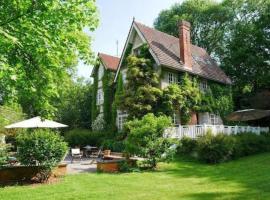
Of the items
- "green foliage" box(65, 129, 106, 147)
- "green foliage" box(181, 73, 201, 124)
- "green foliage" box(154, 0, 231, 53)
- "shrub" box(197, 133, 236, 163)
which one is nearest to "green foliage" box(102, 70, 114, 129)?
"green foliage" box(65, 129, 106, 147)

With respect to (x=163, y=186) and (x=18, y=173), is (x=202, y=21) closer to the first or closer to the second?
(x=163, y=186)

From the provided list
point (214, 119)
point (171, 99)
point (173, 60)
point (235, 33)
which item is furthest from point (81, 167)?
point (235, 33)

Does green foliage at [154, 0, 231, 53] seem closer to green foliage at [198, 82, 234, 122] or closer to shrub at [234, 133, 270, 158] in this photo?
green foliage at [198, 82, 234, 122]

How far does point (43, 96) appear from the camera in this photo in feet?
33.8

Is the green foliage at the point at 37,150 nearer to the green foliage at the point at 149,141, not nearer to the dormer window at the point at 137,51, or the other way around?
the green foliage at the point at 149,141

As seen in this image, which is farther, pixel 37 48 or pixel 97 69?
pixel 97 69

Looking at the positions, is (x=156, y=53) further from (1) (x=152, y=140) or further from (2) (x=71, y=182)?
(2) (x=71, y=182)

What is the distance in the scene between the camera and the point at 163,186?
505 inches

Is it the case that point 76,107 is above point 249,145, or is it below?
A: above

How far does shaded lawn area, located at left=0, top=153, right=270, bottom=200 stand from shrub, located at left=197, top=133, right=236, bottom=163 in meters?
1.68

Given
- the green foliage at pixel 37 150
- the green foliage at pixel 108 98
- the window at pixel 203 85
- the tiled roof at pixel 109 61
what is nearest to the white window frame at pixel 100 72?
the tiled roof at pixel 109 61

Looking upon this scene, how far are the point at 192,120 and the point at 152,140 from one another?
43.3ft

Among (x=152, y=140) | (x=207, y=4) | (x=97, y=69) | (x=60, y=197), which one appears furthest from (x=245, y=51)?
(x=60, y=197)

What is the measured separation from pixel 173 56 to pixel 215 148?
13450mm
